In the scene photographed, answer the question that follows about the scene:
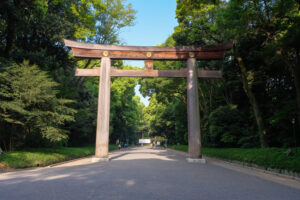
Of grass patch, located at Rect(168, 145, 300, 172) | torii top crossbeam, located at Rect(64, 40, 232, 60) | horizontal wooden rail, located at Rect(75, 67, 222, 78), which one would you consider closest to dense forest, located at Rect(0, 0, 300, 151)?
torii top crossbeam, located at Rect(64, 40, 232, 60)

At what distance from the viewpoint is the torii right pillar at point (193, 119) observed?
11.8m

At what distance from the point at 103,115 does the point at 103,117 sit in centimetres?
13

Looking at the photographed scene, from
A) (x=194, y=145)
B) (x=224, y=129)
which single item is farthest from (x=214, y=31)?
(x=194, y=145)

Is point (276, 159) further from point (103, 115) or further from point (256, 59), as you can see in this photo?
point (103, 115)

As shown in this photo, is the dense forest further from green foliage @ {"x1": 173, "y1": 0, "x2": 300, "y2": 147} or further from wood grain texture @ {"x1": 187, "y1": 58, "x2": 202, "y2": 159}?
wood grain texture @ {"x1": 187, "y1": 58, "x2": 202, "y2": 159}

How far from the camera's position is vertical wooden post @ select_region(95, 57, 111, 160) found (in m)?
12.0

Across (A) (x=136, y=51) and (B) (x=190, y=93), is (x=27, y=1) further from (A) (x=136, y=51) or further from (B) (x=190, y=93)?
(B) (x=190, y=93)

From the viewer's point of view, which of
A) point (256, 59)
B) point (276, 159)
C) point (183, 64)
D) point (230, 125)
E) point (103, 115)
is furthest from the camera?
point (183, 64)

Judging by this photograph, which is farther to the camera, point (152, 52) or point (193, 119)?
point (152, 52)

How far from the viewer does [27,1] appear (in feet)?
42.1

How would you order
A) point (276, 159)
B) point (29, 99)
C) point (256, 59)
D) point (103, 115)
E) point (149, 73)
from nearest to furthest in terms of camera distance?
point (276, 159), point (29, 99), point (103, 115), point (149, 73), point (256, 59)

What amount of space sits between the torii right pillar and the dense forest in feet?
11.4

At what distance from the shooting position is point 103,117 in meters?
12.4

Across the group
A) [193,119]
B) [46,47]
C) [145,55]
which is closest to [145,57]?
[145,55]
